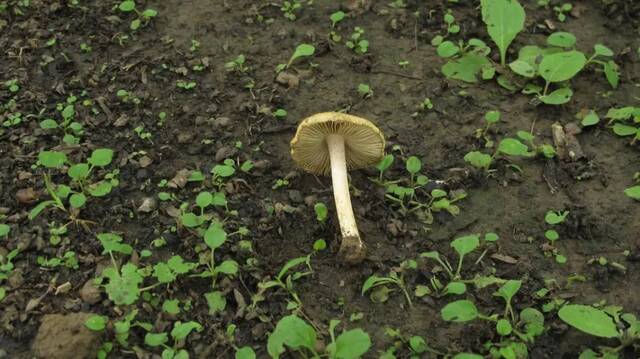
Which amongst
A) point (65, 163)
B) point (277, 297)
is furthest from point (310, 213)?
point (65, 163)

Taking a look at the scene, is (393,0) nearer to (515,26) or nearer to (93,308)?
(515,26)

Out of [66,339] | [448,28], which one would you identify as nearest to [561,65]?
[448,28]

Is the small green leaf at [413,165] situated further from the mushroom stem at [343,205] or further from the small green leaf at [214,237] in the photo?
the small green leaf at [214,237]

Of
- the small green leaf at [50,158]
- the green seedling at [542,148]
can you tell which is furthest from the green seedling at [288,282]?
the green seedling at [542,148]

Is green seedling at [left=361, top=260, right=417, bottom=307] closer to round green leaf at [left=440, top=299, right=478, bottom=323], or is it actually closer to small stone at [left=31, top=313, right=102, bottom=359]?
round green leaf at [left=440, top=299, right=478, bottom=323]

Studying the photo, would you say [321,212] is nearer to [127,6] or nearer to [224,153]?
[224,153]

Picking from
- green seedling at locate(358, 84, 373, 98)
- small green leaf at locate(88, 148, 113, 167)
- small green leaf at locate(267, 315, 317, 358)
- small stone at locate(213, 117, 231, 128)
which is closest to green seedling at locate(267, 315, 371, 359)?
small green leaf at locate(267, 315, 317, 358)
